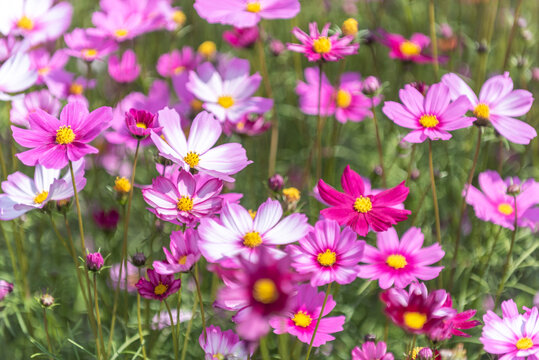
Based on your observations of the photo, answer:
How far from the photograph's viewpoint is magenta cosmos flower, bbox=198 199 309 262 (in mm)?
728

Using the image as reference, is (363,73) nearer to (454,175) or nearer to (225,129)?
(454,175)

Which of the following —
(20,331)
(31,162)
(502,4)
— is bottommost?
(20,331)

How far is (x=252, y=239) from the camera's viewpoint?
0.77 m

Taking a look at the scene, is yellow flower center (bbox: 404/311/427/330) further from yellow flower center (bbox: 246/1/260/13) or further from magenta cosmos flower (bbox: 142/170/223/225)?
yellow flower center (bbox: 246/1/260/13)

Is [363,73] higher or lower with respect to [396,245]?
lower

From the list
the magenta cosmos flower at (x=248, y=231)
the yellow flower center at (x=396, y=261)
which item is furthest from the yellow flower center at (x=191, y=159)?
the yellow flower center at (x=396, y=261)

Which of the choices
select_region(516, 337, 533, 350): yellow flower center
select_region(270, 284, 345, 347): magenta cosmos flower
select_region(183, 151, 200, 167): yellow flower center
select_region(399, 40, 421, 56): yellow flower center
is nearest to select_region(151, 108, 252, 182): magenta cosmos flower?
select_region(183, 151, 200, 167): yellow flower center

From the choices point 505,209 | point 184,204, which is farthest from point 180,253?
point 505,209

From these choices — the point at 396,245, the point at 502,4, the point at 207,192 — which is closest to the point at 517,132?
the point at 396,245

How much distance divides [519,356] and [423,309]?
18 cm

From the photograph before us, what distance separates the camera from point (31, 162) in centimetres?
79

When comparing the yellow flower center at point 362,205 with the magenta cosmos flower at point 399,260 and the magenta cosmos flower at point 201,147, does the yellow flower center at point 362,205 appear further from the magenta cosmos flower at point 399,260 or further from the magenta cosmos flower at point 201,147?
the magenta cosmos flower at point 201,147

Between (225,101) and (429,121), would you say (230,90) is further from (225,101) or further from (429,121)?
(429,121)

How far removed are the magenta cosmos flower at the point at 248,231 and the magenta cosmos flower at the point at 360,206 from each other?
0.20 feet
